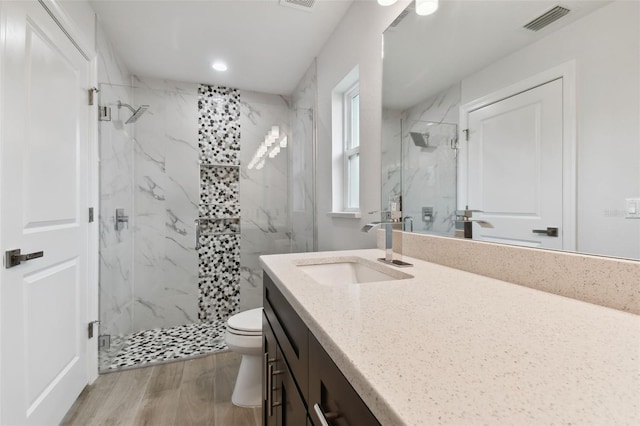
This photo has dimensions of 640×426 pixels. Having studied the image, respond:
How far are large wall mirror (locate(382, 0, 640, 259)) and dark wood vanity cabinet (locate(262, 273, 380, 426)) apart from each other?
674 millimetres

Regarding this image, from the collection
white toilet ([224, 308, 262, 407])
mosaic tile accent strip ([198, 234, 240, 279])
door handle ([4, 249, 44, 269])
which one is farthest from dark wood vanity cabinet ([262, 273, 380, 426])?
mosaic tile accent strip ([198, 234, 240, 279])

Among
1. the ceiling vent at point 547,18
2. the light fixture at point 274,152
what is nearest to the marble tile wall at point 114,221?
the light fixture at point 274,152

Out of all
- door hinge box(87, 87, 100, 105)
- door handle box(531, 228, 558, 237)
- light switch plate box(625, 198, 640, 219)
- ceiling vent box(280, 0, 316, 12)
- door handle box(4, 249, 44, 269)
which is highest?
ceiling vent box(280, 0, 316, 12)

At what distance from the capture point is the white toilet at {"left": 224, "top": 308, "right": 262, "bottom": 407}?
170cm

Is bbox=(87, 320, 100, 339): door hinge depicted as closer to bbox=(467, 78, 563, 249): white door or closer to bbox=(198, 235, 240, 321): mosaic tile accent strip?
bbox=(198, 235, 240, 321): mosaic tile accent strip

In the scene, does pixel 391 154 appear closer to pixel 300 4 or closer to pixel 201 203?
pixel 300 4

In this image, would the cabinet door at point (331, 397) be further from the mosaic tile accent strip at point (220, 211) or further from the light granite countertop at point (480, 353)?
the mosaic tile accent strip at point (220, 211)

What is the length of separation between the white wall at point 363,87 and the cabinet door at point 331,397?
1.16 metres

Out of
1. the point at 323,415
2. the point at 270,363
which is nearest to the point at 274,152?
the point at 270,363

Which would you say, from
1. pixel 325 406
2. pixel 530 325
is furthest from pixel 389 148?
pixel 325 406

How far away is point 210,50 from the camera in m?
2.46

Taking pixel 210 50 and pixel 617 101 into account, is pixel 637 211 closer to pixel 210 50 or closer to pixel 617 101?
pixel 617 101

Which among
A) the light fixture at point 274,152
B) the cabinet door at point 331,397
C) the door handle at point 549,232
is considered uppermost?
the light fixture at point 274,152

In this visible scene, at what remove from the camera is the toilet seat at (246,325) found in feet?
5.61
